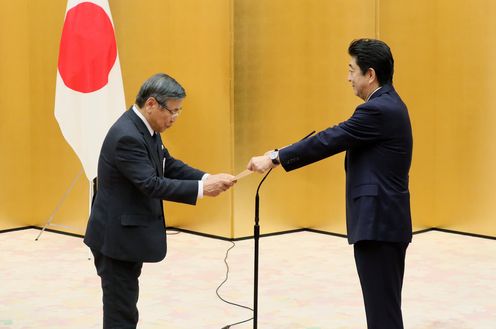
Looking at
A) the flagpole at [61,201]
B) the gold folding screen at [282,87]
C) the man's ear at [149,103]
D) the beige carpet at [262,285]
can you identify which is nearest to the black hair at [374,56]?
the man's ear at [149,103]

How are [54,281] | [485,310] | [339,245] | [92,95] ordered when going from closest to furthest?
[485,310] → [54,281] → [92,95] → [339,245]

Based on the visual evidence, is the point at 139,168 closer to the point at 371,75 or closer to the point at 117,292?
the point at 117,292

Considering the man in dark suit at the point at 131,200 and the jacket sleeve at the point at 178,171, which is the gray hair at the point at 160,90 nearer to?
the man in dark suit at the point at 131,200

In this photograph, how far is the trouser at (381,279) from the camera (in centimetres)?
287

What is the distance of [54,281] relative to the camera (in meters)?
5.04

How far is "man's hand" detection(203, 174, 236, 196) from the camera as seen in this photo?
9.76ft

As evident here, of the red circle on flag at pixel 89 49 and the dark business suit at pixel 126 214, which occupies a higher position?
the red circle on flag at pixel 89 49

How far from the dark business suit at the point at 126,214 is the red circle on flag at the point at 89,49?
2924 millimetres

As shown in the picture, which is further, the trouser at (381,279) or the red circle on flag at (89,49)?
the red circle on flag at (89,49)

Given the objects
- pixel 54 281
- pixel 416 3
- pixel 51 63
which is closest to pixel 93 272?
pixel 54 281

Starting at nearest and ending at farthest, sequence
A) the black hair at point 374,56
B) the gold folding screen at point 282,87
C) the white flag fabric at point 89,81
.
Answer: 1. the black hair at point 374,56
2. the white flag fabric at point 89,81
3. the gold folding screen at point 282,87

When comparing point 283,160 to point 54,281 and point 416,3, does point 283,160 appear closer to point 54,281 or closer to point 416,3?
point 54,281

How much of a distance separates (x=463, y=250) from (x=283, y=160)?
3337 millimetres

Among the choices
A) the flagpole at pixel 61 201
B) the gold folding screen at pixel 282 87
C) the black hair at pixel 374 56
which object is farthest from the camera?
the flagpole at pixel 61 201
